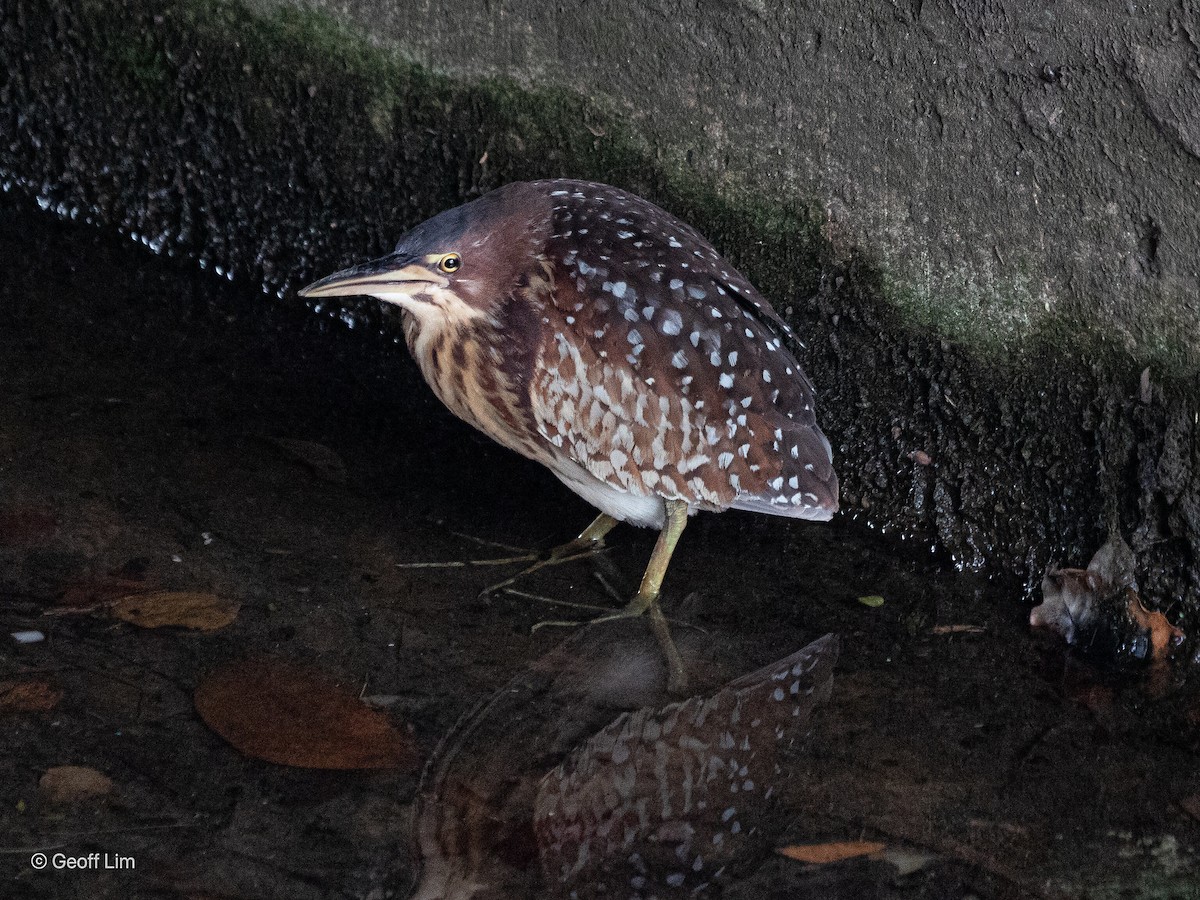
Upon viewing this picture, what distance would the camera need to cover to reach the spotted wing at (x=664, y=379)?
3.52 m

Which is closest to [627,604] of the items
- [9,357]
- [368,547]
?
[368,547]

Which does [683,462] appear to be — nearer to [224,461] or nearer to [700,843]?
[700,843]

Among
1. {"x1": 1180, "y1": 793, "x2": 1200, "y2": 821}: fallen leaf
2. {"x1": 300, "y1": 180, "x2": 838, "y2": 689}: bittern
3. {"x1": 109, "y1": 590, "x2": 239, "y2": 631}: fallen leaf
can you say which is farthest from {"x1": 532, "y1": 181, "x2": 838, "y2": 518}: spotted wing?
{"x1": 1180, "y1": 793, "x2": 1200, "y2": 821}: fallen leaf

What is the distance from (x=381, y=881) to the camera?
2.70 meters

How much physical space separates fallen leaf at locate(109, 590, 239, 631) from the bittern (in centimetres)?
86

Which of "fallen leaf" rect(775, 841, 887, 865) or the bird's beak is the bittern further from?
"fallen leaf" rect(775, 841, 887, 865)

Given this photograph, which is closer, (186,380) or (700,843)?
(700,843)

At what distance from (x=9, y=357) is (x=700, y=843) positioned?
2.83m

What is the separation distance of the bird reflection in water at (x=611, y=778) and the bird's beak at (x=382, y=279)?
1053mm

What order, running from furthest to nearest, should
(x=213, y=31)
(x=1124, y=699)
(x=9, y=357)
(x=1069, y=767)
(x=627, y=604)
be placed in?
1. (x=213, y=31)
2. (x=9, y=357)
3. (x=627, y=604)
4. (x=1124, y=699)
5. (x=1069, y=767)

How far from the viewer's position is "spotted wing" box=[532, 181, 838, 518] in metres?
3.52

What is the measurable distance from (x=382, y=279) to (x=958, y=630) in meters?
1.88

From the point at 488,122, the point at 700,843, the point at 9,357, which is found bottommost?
the point at 700,843

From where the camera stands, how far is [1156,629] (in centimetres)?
365
